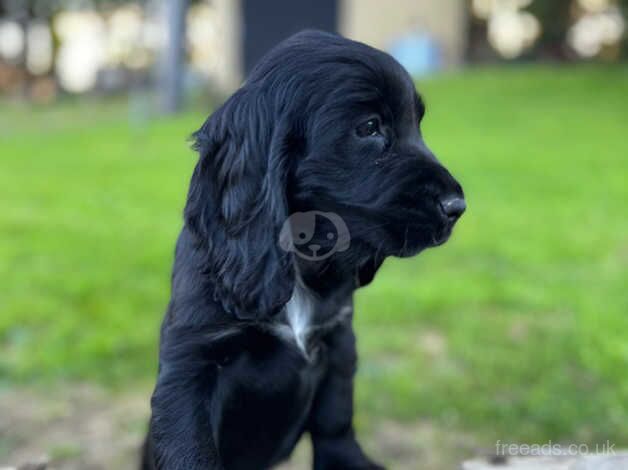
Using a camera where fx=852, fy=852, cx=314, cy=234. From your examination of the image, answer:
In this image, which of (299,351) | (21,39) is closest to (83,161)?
(299,351)

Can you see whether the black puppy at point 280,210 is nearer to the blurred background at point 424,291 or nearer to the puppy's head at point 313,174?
the puppy's head at point 313,174

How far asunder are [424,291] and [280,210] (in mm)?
3488

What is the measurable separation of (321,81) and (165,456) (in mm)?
805

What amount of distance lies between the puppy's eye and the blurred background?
187 cm

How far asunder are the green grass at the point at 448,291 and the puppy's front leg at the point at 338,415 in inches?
58.8

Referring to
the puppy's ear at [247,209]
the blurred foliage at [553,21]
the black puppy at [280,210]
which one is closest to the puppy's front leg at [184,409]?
the black puppy at [280,210]

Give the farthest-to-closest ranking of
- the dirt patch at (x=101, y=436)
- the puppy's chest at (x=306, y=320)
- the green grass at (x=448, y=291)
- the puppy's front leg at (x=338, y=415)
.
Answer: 1. the green grass at (x=448, y=291)
2. the dirt patch at (x=101, y=436)
3. the puppy's front leg at (x=338, y=415)
4. the puppy's chest at (x=306, y=320)

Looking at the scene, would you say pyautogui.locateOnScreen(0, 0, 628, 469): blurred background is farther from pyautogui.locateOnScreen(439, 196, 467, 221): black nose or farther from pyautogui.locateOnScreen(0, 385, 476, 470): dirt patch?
pyautogui.locateOnScreen(439, 196, 467, 221): black nose

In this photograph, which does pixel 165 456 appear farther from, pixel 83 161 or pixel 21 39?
pixel 21 39

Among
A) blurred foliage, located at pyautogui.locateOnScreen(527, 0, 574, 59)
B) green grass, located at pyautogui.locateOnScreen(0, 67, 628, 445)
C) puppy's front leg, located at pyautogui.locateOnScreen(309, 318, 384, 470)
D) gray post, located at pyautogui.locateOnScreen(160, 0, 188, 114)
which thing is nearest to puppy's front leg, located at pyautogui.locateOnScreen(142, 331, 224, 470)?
puppy's front leg, located at pyautogui.locateOnScreen(309, 318, 384, 470)

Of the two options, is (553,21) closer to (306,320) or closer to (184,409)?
(306,320)

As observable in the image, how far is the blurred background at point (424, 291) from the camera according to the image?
3.50m

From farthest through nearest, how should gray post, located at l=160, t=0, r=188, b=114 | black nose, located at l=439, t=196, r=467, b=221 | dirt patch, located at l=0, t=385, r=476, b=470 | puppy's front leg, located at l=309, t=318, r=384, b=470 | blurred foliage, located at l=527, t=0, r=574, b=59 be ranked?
1. blurred foliage, located at l=527, t=0, r=574, b=59
2. gray post, located at l=160, t=0, r=188, b=114
3. dirt patch, located at l=0, t=385, r=476, b=470
4. puppy's front leg, located at l=309, t=318, r=384, b=470
5. black nose, located at l=439, t=196, r=467, b=221

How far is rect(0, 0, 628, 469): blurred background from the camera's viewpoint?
3.50 metres
